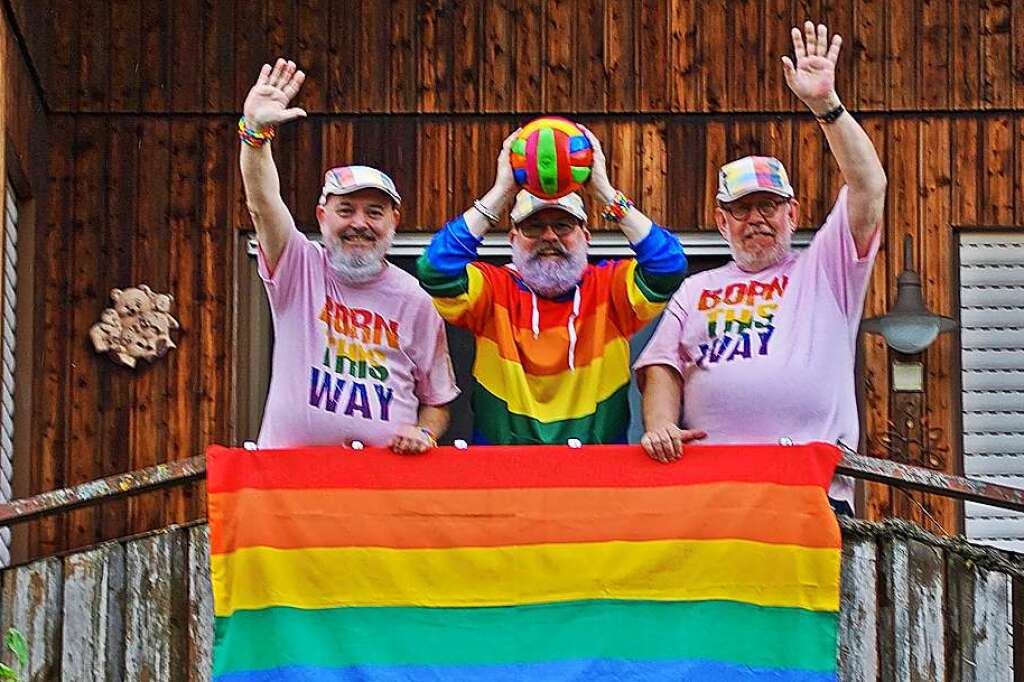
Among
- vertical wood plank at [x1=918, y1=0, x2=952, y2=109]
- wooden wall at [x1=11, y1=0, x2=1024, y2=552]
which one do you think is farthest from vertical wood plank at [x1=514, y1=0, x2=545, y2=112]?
vertical wood plank at [x1=918, y1=0, x2=952, y2=109]

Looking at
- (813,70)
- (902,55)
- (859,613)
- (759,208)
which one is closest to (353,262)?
(759,208)

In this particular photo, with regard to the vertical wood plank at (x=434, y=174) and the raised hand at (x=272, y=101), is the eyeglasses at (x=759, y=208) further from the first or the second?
the vertical wood plank at (x=434, y=174)

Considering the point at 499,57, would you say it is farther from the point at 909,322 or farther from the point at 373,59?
the point at 909,322

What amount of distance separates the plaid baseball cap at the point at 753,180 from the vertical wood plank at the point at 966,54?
11.0 feet

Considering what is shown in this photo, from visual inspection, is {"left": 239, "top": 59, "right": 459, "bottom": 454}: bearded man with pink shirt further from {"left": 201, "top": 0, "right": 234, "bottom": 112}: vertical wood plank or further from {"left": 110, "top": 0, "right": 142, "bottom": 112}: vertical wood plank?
{"left": 110, "top": 0, "right": 142, "bottom": 112}: vertical wood plank

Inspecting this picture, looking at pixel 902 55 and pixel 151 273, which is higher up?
pixel 902 55

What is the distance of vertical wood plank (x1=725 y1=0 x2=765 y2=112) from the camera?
10430 millimetres

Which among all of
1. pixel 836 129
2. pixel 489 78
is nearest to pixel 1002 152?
pixel 489 78

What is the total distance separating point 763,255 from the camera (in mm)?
7305

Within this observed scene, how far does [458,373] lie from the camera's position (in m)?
10.4

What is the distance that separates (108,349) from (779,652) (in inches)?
183

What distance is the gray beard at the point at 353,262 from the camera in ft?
24.3

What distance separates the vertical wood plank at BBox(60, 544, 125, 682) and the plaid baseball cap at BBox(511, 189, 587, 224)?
1.80 metres

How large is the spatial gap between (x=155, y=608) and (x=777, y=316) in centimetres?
224
